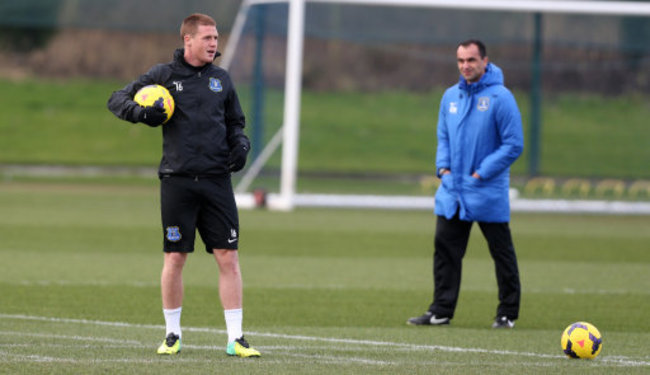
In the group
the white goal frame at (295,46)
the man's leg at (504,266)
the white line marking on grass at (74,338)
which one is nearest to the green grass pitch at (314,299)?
the white line marking on grass at (74,338)

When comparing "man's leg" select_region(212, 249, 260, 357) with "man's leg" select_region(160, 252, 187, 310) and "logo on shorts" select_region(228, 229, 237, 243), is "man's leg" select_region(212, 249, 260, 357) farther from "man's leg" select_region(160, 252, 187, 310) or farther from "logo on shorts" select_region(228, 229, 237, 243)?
"man's leg" select_region(160, 252, 187, 310)

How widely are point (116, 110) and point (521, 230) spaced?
13.1 m

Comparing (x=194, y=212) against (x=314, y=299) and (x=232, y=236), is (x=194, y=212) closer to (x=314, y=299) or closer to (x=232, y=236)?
(x=232, y=236)

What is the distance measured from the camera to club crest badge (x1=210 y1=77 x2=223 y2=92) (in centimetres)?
795

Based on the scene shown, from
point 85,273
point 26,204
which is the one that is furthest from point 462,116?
point 26,204

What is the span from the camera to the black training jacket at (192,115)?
311 inches

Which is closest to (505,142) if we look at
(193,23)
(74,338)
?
(193,23)

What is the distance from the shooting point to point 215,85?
796 cm

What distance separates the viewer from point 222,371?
24.0ft

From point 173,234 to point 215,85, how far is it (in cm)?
101

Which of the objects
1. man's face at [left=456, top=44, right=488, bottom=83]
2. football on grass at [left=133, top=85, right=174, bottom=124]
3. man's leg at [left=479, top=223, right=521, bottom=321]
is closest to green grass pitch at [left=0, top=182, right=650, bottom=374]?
man's leg at [left=479, top=223, right=521, bottom=321]

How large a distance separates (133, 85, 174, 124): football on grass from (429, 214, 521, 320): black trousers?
3.14 meters

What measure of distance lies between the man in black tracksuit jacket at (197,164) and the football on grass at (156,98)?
8 cm

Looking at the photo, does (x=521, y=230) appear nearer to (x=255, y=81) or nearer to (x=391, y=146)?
(x=255, y=81)
